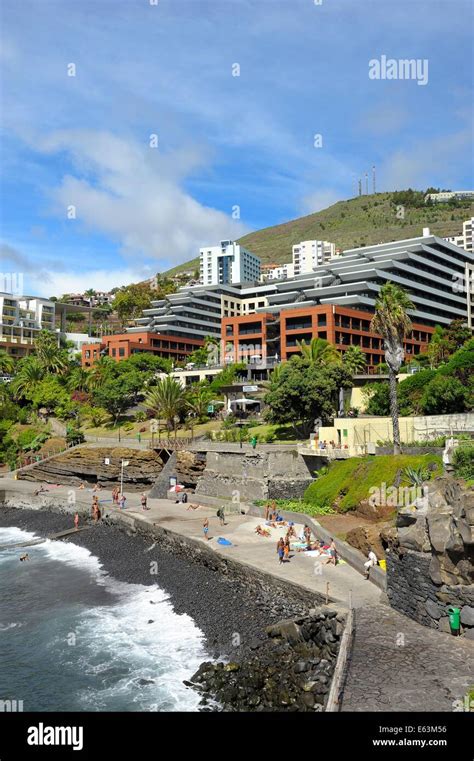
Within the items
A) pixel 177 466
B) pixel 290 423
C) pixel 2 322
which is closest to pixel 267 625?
pixel 177 466

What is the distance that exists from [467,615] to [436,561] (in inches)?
64.6

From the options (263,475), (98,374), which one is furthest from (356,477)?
(98,374)

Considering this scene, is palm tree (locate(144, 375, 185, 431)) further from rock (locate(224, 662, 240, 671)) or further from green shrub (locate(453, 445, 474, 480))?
rock (locate(224, 662, 240, 671))

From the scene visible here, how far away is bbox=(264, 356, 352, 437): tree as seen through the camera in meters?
47.4

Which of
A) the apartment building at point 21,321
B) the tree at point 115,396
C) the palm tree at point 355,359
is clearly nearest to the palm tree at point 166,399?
the tree at point 115,396

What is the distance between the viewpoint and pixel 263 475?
137ft

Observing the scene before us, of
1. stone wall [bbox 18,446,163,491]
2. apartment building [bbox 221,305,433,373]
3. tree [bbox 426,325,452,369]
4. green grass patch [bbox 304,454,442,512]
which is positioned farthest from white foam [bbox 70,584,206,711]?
tree [bbox 426,325,452,369]

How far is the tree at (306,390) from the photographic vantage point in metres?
47.4

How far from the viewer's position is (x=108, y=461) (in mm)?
57031

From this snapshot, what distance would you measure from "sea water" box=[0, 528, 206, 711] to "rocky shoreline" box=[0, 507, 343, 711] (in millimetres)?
715

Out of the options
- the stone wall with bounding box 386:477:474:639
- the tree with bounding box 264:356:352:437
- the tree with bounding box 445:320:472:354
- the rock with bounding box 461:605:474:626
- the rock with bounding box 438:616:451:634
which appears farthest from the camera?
the tree with bounding box 445:320:472:354

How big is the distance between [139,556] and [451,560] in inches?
852

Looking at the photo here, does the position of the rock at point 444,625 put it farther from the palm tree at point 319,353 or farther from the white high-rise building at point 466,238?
the white high-rise building at point 466,238

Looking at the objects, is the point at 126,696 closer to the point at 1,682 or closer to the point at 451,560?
the point at 1,682
